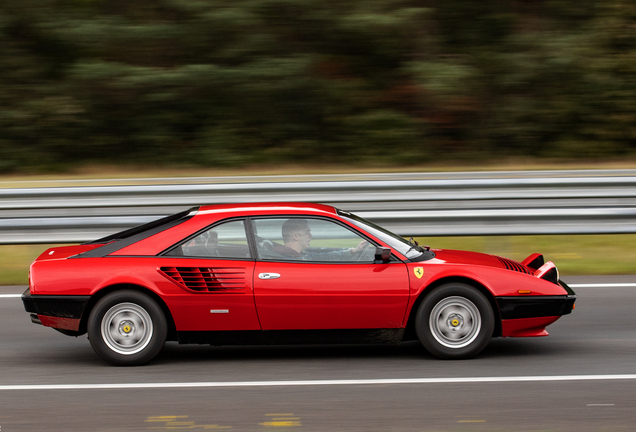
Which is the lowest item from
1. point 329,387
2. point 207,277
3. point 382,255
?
point 329,387

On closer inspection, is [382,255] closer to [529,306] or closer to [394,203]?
[529,306]

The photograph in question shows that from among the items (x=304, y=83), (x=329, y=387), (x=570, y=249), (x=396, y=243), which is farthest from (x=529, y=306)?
(x=304, y=83)

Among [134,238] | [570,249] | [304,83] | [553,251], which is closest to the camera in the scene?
[134,238]

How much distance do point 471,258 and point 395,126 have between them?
10.9 metres

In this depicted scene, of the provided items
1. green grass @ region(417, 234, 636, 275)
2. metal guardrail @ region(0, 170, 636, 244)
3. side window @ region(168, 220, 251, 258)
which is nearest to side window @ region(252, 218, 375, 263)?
side window @ region(168, 220, 251, 258)

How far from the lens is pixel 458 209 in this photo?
8984mm

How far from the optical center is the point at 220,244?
5.67 meters

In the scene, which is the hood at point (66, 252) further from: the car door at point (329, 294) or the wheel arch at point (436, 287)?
the wheel arch at point (436, 287)

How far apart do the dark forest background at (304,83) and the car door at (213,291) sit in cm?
1107

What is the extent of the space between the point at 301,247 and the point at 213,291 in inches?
29.4

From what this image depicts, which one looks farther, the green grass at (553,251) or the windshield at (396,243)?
the green grass at (553,251)

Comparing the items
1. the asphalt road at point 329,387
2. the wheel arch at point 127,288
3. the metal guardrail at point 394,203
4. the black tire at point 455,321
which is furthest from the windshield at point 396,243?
the metal guardrail at point 394,203

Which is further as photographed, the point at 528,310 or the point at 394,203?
the point at 394,203

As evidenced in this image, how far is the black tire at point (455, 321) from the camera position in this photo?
18.2 feet
